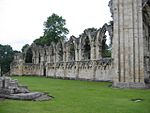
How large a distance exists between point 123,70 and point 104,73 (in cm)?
851

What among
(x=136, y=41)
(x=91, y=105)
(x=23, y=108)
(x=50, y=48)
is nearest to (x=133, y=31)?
(x=136, y=41)

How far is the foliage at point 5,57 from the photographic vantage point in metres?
59.1

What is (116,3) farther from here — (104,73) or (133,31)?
(104,73)

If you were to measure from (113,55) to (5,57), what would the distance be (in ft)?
148

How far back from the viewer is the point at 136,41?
1986 cm

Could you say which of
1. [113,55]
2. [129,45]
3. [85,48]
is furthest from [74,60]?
[129,45]

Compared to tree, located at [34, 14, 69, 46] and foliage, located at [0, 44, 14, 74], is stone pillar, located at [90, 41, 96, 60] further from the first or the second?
foliage, located at [0, 44, 14, 74]

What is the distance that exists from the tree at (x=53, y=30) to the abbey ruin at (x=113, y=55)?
15.4ft

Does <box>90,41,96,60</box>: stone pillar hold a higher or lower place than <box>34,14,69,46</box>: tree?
Answer: lower

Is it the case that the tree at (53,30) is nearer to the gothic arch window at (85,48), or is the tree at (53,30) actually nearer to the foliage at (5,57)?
the foliage at (5,57)

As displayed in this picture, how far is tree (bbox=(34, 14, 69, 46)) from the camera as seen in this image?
55.2 m

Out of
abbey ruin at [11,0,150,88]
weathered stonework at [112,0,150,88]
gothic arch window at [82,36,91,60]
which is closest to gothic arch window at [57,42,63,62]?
abbey ruin at [11,0,150,88]

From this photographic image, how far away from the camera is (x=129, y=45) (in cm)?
2000

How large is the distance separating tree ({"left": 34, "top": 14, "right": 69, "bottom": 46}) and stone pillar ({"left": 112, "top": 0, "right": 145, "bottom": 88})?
3472cm
